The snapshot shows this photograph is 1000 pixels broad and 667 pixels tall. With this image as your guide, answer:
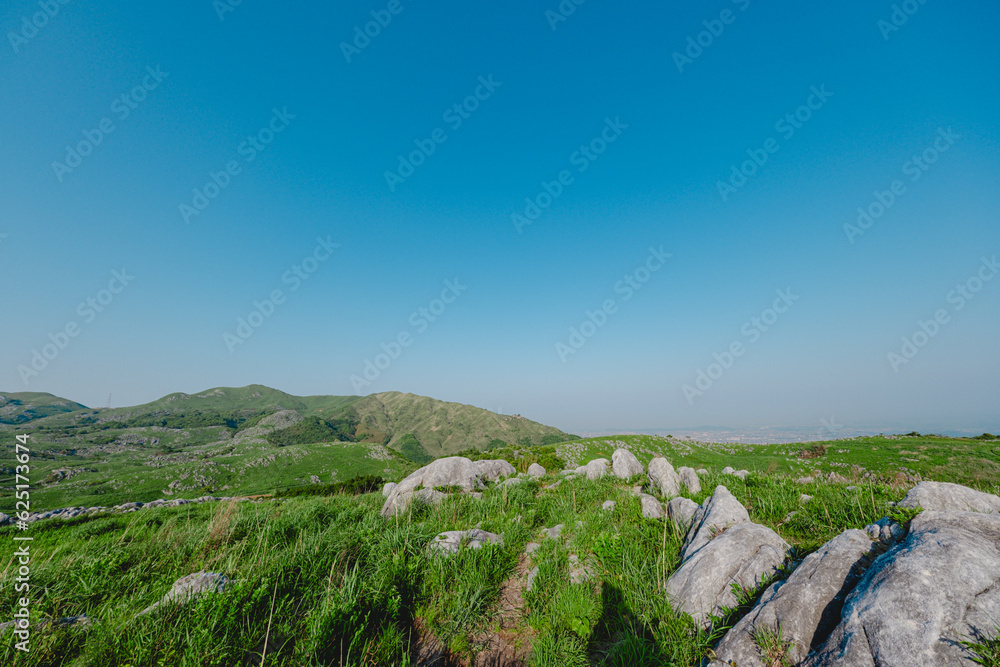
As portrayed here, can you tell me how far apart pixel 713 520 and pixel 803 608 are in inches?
103

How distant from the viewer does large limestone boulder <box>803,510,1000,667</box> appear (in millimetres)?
2697

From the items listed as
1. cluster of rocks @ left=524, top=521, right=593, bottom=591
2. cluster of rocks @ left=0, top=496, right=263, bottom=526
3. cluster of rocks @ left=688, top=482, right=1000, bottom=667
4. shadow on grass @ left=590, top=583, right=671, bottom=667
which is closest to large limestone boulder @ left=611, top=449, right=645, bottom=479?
cluster of rocks @ left=524, top=521, right=593, bottom=591

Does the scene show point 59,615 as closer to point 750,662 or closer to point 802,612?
point 750,662

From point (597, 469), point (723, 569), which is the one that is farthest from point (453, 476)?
point (723, 569)

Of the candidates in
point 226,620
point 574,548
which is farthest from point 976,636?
point 226,620

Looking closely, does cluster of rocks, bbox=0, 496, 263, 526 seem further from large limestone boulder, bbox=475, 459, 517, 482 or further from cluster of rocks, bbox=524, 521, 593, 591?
cluster of rocks, bbox=524, 521, 593, 591

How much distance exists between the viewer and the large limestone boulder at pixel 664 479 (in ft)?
33.2

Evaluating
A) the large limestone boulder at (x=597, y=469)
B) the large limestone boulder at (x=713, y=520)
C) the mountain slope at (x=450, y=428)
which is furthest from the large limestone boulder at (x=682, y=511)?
the mountain slope at (x=450, y=428)

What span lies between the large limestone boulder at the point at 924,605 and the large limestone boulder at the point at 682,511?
12.8 ft

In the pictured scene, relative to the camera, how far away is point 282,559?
5629 millimetres

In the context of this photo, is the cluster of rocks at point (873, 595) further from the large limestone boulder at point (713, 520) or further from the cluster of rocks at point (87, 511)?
the cluster of rocks at point (87, 511)

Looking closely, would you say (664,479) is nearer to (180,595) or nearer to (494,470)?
(494,470)

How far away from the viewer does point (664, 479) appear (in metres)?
10.9

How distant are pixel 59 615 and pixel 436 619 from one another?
5.36 meters
